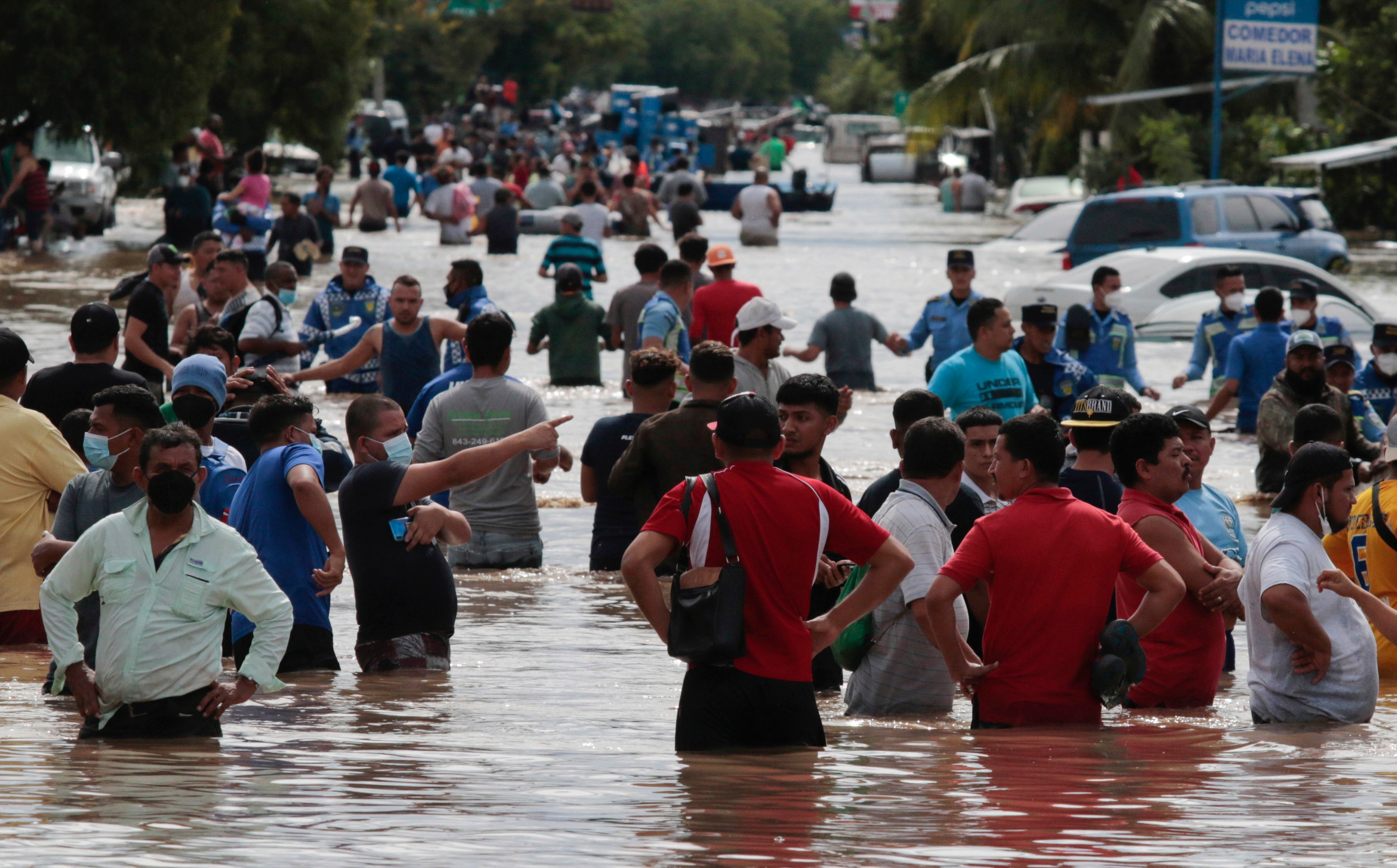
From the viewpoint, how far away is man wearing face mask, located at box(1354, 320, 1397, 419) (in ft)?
39.7

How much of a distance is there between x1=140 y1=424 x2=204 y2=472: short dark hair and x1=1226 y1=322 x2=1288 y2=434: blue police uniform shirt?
9286 mm

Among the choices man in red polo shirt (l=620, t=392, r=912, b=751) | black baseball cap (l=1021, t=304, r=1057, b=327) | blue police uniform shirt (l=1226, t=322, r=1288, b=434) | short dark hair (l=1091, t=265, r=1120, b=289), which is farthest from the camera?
short dark hair (l=1091, t=265, r=1120, b=289)

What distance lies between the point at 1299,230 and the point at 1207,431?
64.4ft

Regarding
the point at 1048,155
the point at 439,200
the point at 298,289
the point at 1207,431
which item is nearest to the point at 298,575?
the point at 1207,431

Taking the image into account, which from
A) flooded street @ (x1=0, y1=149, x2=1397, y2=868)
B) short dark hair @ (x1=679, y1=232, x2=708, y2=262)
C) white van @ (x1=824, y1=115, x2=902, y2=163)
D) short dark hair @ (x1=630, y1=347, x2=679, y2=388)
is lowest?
flooded street @ (x1=0, y1=149, x2=1397, y2=868)

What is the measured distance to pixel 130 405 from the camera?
20.9 ft

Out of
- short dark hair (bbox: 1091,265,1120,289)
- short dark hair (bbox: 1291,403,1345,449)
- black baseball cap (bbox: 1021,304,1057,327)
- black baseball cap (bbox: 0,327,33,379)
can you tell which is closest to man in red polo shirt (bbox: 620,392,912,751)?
black baseball cap (bbox: 0,327,33,379)

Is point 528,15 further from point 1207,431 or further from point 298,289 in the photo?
point 1207,431

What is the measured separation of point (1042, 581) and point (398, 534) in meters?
2.48

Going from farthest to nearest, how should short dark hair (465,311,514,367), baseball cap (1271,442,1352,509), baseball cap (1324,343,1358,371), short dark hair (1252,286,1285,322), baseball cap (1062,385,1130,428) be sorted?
short dark hair (1252,286,1285,322)
baseball cap (1324,343,1358,371)
short dark hair (465,311,514,367)
baseball cap (1062,385,1130,428)
baseball cap (1271,442,1352,509)

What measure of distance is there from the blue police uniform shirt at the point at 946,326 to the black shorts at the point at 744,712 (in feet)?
26.1

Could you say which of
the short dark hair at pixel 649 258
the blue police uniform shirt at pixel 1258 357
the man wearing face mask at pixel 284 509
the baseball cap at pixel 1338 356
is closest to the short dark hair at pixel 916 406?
the man wearing face mask at pixel 284 509

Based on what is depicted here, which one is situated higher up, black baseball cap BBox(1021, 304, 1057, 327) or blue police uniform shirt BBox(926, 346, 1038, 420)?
black baseball cap BBox(1021, 304, 1057, 327)

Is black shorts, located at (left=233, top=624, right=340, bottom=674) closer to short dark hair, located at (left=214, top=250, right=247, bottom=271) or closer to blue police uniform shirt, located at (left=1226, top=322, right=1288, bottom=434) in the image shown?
short dark hair, located at (left=214, top=250, right=247, bottom=271)
